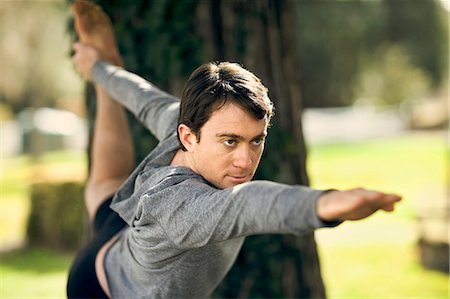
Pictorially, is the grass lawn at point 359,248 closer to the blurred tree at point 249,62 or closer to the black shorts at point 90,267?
the blurred tree at point 249,62

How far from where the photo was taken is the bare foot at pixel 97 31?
9.12ft

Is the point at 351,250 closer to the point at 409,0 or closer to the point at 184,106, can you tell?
the point at 184,106

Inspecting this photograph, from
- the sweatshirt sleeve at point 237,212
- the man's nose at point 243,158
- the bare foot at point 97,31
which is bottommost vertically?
the sweatshirt sleeve at point 237,212

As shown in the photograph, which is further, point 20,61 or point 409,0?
point 409,0

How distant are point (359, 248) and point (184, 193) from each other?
6.46 metres

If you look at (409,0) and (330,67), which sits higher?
(409,0)

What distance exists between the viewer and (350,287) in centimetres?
632

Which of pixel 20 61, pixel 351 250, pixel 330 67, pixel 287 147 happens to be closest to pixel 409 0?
pixel 330 67

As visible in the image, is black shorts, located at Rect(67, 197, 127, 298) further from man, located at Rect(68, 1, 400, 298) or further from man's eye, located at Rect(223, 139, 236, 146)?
man's eye, located at Rect(223, 139, 236, 146)

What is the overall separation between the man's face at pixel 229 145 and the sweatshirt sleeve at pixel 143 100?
0.50m

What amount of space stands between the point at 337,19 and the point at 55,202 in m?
18.1

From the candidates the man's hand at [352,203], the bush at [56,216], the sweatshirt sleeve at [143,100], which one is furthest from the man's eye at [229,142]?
the bush at [56,216]

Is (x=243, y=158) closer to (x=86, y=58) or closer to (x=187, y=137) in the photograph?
(x=187, y=137)

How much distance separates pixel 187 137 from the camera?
1935mm
